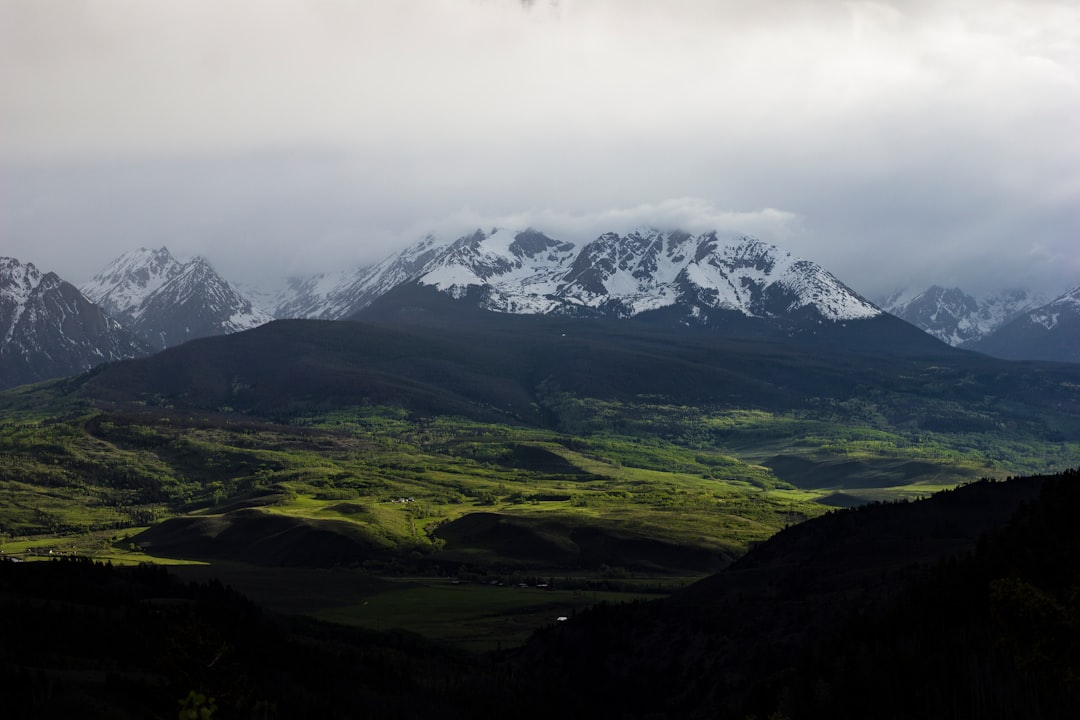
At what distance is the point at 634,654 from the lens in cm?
18362

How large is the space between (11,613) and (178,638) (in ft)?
240

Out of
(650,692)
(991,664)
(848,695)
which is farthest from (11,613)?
(991,664)

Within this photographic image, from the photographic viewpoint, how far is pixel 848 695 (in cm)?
12825

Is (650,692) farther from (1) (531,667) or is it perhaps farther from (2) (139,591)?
(2) (139,591)

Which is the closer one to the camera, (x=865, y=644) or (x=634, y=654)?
(x=865, y=644)

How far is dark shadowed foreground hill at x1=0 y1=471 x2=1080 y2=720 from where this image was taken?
113 m

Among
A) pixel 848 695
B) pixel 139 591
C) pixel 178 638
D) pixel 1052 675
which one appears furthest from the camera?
pixel 139 591

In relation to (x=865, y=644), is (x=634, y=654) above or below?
below

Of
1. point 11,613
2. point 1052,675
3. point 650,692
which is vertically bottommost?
point 650,692

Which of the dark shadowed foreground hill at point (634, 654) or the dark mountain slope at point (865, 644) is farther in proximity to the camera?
the dark shadowed foreground hill at point (634, 654)

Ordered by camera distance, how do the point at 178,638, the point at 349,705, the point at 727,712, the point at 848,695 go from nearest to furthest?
1. the point at 178,638
2. the point at 848,695
3. the point at 727,712
4. the point at 349,705

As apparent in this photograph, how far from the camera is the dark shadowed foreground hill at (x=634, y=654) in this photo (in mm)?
113062

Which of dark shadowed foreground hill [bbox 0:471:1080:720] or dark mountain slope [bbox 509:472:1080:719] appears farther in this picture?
dark shadowed foreground hill [bbox 0:471:1080:720]

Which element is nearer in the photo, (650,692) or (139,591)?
(650,692)
